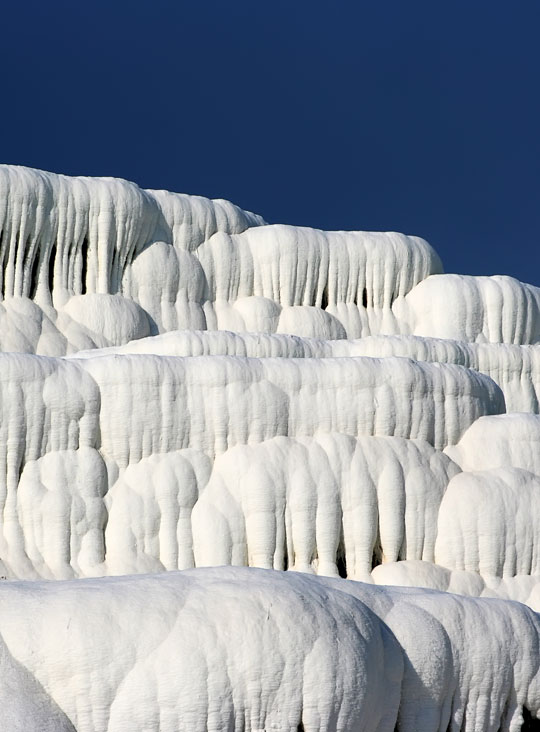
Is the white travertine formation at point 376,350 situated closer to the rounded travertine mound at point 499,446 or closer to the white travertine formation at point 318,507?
the rounded travertine mound at point 499,446

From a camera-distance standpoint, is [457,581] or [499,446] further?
[499,446]

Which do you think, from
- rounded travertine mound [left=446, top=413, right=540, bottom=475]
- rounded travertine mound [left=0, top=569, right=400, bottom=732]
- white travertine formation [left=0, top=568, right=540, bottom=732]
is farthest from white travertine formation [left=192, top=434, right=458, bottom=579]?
rounded travertine mound [left=0, top=569, right=400, bottom=732]

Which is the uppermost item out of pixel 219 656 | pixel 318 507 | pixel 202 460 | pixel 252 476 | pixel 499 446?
pixel 499 446

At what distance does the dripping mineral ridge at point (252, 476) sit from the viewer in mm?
6625

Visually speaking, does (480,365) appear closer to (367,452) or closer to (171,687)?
(367,452)

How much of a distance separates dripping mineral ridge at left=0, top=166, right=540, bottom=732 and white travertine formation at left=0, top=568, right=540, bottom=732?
11 millimetres

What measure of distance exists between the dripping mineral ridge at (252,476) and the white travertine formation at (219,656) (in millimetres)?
11

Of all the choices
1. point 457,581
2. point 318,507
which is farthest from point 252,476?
point 457,581

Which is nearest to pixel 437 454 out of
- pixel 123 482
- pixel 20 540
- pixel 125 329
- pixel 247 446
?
pixel 247 446

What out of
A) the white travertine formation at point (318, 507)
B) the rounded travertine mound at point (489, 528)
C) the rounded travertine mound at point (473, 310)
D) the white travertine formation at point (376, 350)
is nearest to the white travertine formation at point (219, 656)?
the white travertine formation at point (318, 507)

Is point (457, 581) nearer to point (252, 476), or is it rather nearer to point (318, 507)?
point (318, 507)

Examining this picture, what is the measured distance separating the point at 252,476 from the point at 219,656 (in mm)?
4067

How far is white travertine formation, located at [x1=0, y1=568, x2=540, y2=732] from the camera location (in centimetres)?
644

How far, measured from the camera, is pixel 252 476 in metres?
10.7
